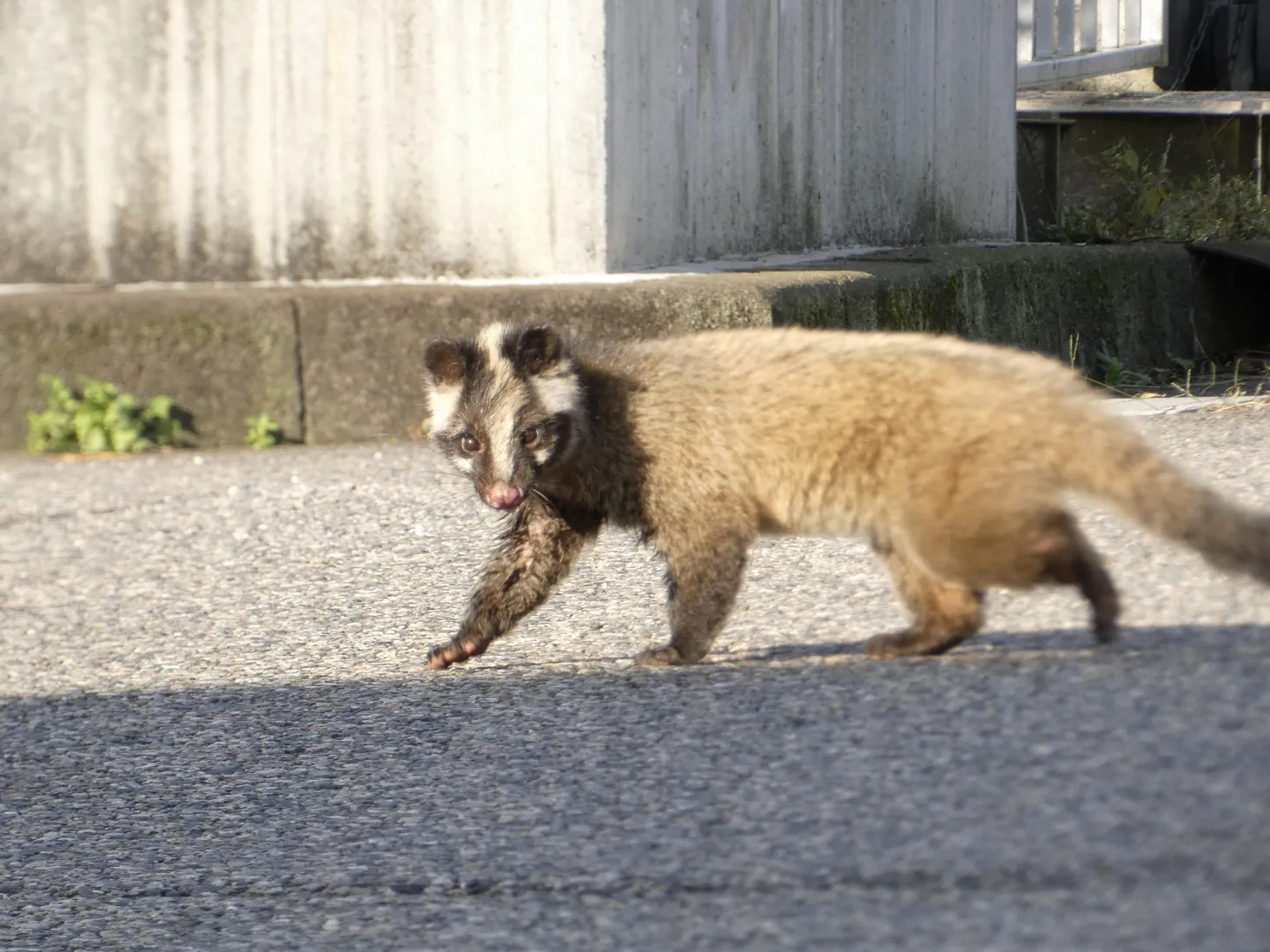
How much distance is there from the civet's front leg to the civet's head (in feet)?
0.98

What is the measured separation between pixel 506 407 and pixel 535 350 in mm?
191

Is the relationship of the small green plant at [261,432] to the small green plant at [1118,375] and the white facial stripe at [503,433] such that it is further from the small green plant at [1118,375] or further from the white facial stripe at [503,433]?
the small green plant at [1118,375]

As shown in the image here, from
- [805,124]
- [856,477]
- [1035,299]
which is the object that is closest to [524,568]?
[856,477]

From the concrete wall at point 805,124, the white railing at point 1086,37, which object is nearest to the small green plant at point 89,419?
the concrete wall at point 805,124

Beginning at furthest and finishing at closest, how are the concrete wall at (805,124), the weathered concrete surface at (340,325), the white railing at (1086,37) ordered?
1. the white railing at (1086,37)
2. the concrete wall at (805,124)
3. the weathered concrete surface at (340,325)

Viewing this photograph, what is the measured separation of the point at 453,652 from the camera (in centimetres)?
527

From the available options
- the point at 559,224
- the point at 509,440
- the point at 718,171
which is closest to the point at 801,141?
the point at 718,171

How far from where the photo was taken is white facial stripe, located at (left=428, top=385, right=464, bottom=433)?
5203mm

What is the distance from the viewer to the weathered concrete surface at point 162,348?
9.10m

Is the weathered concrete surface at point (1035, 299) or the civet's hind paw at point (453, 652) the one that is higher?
the weathered concrete surface at point (1035, 299)

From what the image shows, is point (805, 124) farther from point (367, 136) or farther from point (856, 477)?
point (856, 477)

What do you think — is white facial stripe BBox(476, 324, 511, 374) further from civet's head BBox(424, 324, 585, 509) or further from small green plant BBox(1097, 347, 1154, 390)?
small green plant BBox(1097, 347, 1154, 390)

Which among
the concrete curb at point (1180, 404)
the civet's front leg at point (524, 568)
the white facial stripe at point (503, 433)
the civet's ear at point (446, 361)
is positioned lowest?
the civet's front leg at point (524, 568)

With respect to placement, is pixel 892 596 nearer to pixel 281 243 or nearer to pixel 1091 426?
pixel 1091 426
